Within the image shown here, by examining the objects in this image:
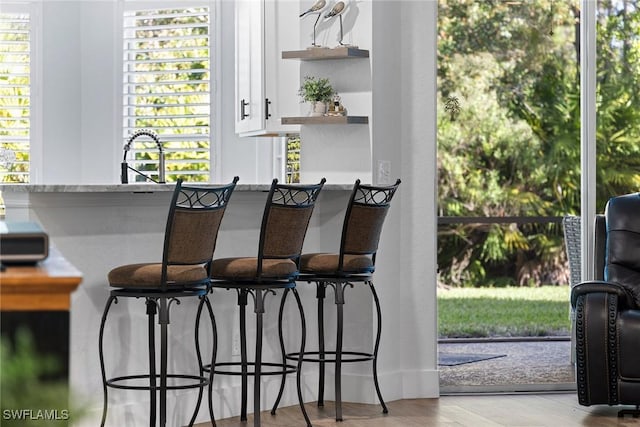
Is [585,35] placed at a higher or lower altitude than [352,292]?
higher

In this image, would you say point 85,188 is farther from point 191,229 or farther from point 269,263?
point 269,263

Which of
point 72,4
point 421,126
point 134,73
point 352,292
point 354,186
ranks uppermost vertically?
point 72,4

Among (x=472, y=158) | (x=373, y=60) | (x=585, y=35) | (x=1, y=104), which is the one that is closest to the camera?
(x=373, y=60)

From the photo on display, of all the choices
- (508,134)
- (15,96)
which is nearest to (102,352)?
(15,96)

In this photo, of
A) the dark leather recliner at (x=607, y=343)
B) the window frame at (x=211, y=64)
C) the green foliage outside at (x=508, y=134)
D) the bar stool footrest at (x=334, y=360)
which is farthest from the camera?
the green foliage outside at (x=508, y=134)

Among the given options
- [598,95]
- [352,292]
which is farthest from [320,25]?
[598,95]

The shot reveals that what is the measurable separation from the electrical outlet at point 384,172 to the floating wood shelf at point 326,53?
1.89 feet

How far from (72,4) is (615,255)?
3.99 metres

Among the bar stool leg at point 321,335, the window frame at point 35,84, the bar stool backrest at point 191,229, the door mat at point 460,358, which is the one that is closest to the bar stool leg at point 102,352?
the bar stool backrest at point 191,229

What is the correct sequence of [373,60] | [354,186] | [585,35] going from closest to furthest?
1. [354,186]
2. [373,60]
3. [585,35]

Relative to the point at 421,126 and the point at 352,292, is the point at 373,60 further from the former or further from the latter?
the point at 352,292

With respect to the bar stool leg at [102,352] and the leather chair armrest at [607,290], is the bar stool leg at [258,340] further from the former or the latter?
the leather chair armrest at [607,290]

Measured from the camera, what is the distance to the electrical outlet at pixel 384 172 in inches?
213

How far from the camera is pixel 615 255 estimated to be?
17.7ft
